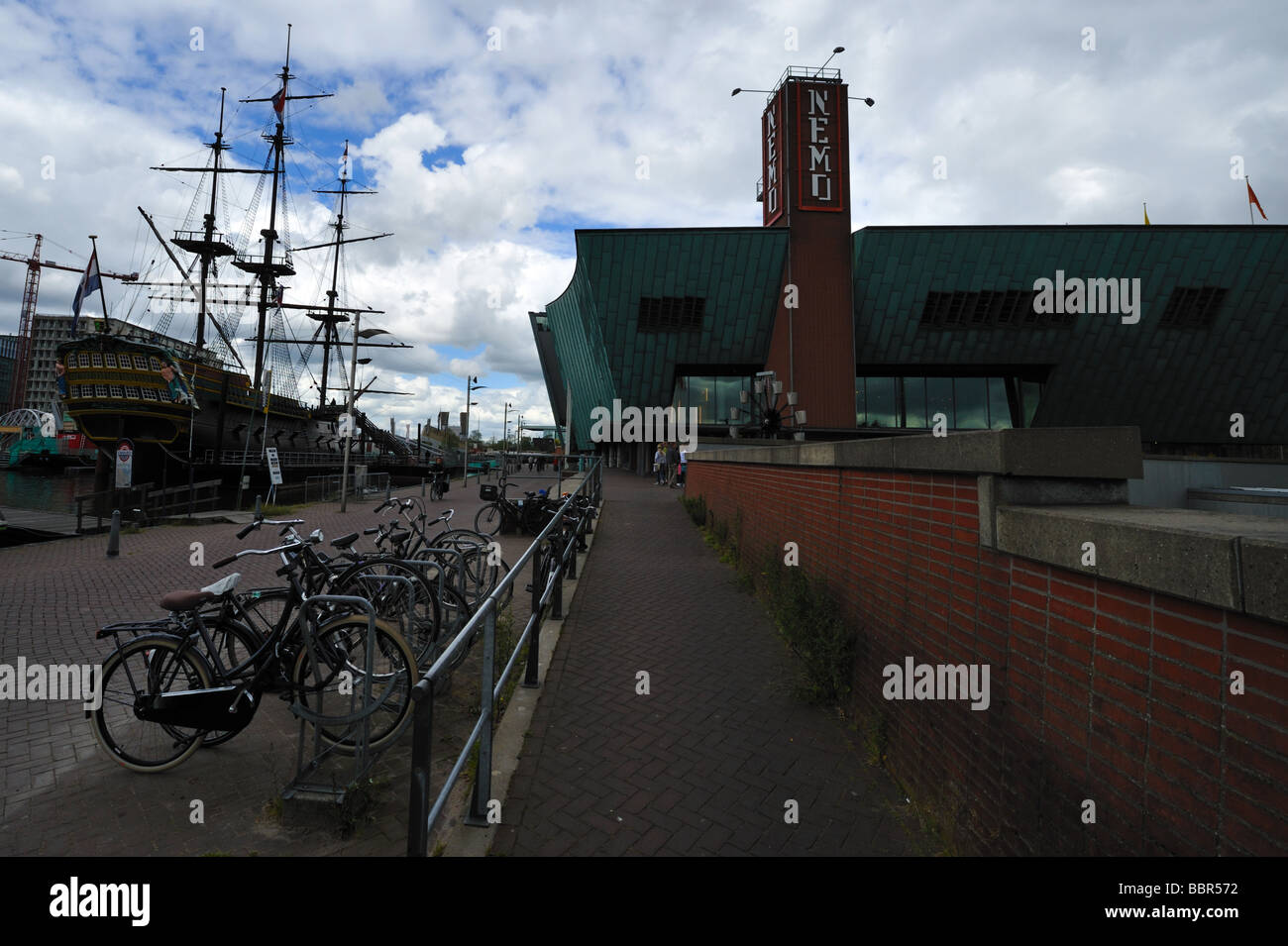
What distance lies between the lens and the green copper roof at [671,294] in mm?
31297

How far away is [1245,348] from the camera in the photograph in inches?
1292

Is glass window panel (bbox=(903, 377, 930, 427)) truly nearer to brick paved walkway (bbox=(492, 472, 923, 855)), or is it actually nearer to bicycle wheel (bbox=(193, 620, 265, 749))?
brick paved walkway (bbox=(492, 472, 923, 855))

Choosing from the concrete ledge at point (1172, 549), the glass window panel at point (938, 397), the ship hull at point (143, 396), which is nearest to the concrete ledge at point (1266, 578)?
the concrete ledge at point (1172, 549)

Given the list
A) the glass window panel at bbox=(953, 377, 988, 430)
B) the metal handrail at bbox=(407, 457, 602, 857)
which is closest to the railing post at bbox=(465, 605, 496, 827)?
the metal handrail at bbox=(407, 457, 602, 857)

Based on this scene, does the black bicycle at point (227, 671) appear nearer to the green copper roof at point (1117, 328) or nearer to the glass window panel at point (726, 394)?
the glass window panel at point (726, 394)

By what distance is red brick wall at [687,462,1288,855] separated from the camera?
1.52 meters

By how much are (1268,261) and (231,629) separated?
1830 inches

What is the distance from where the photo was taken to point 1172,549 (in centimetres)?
164

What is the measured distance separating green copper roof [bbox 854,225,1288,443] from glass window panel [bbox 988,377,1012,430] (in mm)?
1735

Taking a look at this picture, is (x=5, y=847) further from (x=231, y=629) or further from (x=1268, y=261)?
(x=1268, y=261)

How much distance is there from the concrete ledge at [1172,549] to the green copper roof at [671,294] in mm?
31275

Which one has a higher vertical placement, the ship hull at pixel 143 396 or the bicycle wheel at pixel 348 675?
the ship hull at pixel 143 396

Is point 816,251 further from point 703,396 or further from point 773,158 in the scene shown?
point 703,396
